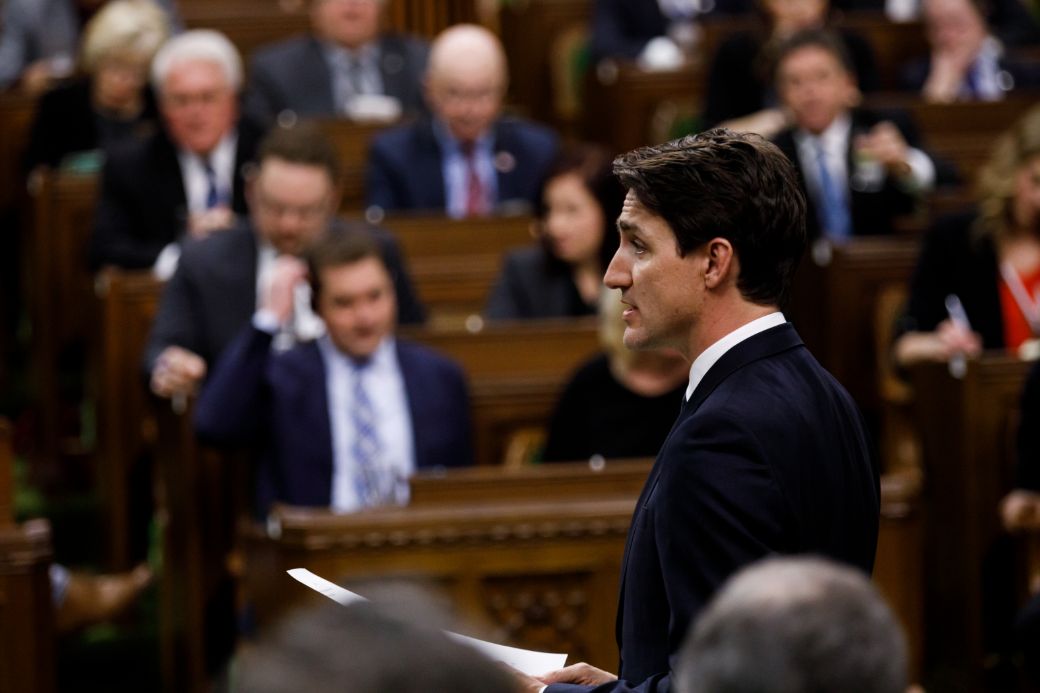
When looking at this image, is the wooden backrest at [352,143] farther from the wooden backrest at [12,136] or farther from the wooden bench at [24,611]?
the wooden bench at [24,611]

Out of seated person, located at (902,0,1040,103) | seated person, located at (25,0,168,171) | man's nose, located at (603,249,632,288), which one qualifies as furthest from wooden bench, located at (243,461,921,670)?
seated person, located at (902,0,1040,103)

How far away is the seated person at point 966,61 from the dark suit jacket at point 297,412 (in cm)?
349

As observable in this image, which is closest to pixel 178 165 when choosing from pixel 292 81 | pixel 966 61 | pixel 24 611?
pixel 292 81

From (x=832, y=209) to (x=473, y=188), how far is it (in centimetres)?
126

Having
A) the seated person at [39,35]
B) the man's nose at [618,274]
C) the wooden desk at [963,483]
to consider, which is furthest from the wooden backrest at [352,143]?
the man's nose at [618,274]

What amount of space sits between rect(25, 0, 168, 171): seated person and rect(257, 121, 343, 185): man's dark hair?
1665mm

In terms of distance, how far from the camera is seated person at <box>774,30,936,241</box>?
587cm

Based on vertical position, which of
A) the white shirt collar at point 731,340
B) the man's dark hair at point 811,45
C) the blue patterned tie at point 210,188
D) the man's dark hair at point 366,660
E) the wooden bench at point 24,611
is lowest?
the wooden bench at point 24,611

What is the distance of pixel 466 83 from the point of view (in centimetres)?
627

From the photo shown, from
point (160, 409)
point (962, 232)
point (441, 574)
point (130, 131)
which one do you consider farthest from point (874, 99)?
point (441, 574)

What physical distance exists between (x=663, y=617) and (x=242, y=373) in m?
2.52

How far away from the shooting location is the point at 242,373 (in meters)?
4.34

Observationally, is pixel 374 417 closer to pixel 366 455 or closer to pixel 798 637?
pixel 366 455

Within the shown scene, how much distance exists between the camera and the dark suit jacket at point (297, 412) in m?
4.29
